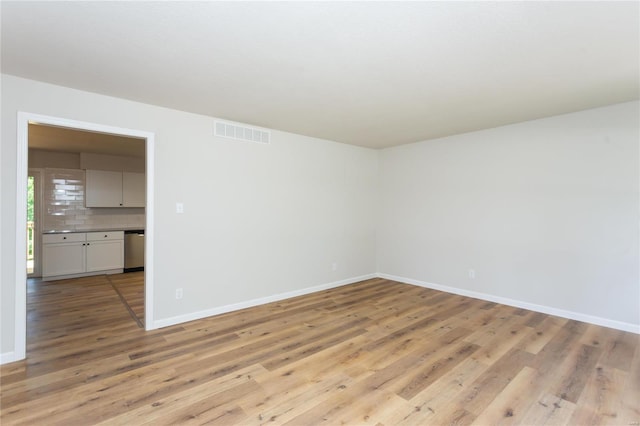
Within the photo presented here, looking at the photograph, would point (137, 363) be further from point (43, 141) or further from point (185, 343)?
point (43, 141)

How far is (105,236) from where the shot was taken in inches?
237

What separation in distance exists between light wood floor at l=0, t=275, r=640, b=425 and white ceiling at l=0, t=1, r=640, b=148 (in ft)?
7.95

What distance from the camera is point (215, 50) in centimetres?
216

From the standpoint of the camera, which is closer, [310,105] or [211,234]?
[310,105]

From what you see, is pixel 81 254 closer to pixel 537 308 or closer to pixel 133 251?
pixel 133 251

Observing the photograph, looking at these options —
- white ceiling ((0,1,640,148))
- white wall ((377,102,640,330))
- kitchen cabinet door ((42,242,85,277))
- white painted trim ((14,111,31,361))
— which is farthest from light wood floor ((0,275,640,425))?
white ceiling ((0,1,640,148))

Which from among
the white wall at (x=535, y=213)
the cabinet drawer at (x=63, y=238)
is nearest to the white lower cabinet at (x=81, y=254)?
the cabinet drawer at (x=63, y=238)

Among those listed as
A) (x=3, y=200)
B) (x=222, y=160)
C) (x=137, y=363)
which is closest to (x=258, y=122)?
(x=222, y=160)

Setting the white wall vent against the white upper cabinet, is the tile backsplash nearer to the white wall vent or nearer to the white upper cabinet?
the white upper cabinet

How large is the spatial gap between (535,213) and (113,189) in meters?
7.56

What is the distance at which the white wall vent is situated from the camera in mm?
3816

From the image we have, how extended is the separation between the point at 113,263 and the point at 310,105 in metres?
5.38

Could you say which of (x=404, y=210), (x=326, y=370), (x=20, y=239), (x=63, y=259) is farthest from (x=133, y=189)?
(x=326, y=370)

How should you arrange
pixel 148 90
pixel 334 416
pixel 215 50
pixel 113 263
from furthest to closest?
pixel 113 263 → pixel 148 90 → pixel 215 50 → pixel 334 416
